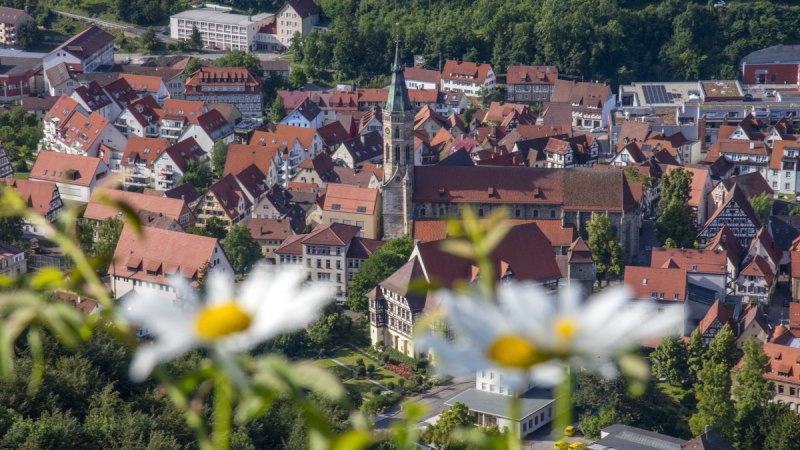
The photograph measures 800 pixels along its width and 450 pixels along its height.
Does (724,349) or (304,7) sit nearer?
(724,349)

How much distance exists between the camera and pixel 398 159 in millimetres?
49875

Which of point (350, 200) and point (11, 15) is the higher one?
point (11, 15)

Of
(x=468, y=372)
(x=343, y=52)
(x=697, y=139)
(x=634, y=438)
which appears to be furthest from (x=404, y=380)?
(x=343, y=52)

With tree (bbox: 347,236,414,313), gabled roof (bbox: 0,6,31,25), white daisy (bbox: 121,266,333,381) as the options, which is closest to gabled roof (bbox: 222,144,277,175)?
tree (bbox: 347,236,414,313)

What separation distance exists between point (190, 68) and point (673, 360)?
46.3 metres

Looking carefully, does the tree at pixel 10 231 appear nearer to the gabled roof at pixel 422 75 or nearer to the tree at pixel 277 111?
the tree at pixel 277 111

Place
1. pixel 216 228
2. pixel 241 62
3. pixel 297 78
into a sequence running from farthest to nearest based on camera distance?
1. pixel 297 78
2. pixel 241 62
3. pixel 216 228

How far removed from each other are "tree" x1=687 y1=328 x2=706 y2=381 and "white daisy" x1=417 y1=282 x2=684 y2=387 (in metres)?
39.1

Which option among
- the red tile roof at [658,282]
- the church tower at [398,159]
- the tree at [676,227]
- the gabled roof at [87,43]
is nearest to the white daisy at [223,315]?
the red tile roof at [658,282]

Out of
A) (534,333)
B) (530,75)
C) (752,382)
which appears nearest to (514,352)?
(534,333)

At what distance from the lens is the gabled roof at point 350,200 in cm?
5116

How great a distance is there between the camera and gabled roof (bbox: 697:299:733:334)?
42.7 m

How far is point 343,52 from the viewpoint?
3246 inches

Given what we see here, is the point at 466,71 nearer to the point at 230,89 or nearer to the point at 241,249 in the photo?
the point at 230,89
